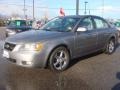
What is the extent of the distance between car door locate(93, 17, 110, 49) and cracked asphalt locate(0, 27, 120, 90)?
98 centimetres

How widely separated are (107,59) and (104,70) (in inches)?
64.7

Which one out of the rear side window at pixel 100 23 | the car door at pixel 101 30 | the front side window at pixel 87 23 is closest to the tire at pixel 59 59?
the front side window at pixel 87 23

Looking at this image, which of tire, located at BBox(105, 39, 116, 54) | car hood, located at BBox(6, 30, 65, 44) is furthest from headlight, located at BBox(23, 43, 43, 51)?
tire, located at BBox(105, 39, 116, 54)

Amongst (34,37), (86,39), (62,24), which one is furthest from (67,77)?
(62,24)

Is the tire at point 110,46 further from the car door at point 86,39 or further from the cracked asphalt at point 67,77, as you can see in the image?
the cracked asphalt at point 67,77

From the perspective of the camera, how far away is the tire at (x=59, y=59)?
626cm

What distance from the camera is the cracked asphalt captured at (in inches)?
204

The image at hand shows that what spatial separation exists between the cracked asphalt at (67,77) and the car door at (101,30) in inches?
38.7

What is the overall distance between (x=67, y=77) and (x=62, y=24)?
2103mm

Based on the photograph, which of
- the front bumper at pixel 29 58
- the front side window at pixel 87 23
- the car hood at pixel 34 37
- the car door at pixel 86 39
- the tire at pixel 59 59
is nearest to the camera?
the front bumper at pixel 29 58

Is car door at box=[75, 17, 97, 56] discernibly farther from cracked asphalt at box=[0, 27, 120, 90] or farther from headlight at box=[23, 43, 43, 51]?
headlight at box=[23, 43, 43, 51]

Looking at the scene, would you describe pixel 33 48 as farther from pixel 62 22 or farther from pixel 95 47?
pixel 95 47

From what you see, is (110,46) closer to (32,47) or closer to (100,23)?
(100,23)

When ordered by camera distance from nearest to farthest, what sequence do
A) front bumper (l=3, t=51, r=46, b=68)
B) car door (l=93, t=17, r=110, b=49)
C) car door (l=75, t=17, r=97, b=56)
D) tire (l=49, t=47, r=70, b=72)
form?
front bumper (l=3, t=51, r=46, b=68) < tire (l=49, t=47, r=70, b=72) < car door (l=75, t=17, r=97, b=56) < car door (l=93, t=17, r=110, b=49)
